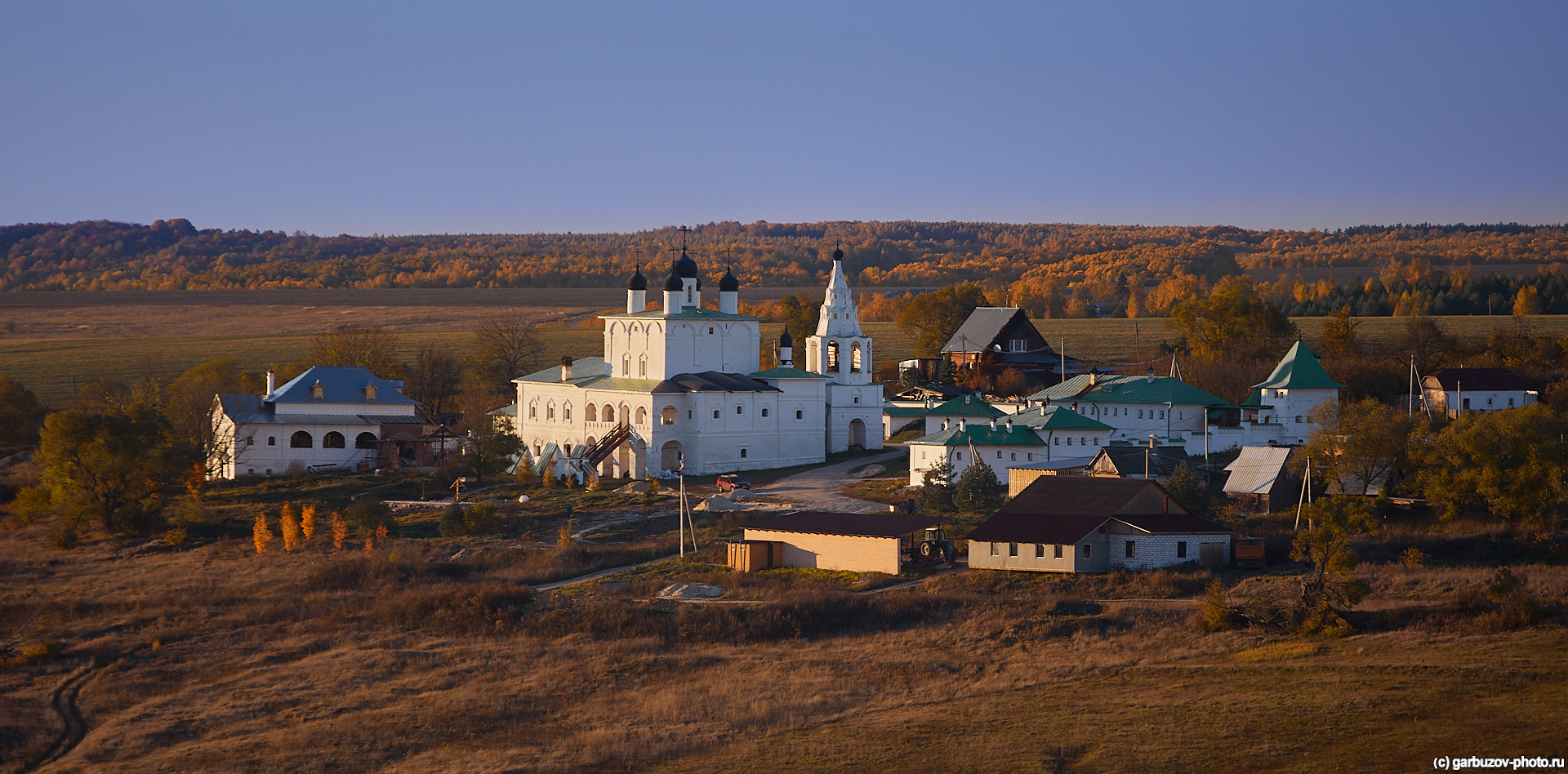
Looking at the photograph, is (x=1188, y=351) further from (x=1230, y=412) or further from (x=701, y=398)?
(x=701, y=398)

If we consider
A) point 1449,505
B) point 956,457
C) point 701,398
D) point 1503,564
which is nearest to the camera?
point 1503,564

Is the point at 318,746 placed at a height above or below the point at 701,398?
below

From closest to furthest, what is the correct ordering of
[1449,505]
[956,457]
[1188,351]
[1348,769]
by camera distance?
[1348,769], [1449,505], [956,457], [1188,351]

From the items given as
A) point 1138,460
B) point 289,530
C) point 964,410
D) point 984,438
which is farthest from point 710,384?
point 289,530

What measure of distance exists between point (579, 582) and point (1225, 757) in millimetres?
18653

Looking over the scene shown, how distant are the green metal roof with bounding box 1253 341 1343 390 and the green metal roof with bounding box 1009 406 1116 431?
741 cm

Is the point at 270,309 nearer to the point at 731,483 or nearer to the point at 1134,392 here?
the point at 731,483

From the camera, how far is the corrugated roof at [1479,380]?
195 ft

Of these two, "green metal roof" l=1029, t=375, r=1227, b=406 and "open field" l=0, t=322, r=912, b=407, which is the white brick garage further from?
"open field" l=0, t=322, r=912, b=407

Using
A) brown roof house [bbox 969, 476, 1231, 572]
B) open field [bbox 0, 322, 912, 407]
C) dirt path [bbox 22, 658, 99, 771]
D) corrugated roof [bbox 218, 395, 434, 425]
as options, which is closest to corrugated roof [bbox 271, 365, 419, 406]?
corrugated roof [bbox 218, 395, 434, 425]

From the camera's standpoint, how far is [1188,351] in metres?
77.7

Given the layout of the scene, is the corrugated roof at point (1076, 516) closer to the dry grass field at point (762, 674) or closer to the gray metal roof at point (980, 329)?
the dry grass field at point (762, 674)

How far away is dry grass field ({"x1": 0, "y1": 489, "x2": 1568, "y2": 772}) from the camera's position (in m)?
24.2

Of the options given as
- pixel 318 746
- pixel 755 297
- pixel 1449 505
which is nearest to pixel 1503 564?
pixel 1449 505
